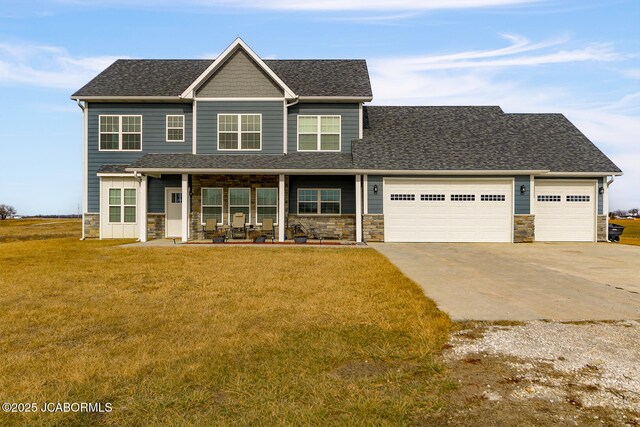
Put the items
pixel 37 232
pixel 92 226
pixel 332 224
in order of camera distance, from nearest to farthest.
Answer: pixel 332 224 → pixel 92 226 → pixel 37 232

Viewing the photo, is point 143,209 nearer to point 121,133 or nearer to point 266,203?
point 121,133

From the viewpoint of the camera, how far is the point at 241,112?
19.9m

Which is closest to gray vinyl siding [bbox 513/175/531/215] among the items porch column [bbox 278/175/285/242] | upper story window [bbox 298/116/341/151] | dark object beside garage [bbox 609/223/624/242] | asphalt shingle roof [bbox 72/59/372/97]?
dark object beside garage [bbox 609/223/624/242]

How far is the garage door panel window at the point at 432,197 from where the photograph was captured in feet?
62.8

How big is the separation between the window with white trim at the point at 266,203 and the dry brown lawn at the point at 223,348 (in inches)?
396

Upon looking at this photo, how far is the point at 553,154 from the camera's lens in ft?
67.6

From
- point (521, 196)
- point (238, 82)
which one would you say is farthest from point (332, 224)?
point (521, 196)

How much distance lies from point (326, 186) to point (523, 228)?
8.63 m

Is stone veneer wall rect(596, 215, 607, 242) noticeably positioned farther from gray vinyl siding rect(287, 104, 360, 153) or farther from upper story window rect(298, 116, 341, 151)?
upper story window rect(298, 116, 341, 151)

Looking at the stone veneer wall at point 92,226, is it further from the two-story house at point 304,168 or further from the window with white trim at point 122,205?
the window with white trim at point 122,205

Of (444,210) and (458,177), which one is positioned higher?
(458,177)

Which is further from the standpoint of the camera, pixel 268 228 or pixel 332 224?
pixel 332 224

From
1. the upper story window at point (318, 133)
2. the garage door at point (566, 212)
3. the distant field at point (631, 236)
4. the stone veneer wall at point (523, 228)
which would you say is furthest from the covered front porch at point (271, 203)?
the distant field at point (631, 236)

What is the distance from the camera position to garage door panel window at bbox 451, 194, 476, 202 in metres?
19.1
